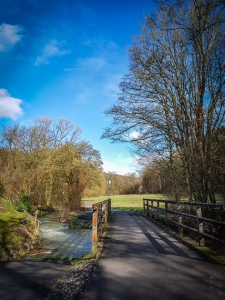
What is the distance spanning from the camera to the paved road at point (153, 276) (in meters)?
3.20

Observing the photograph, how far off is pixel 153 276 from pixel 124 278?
1.67ft

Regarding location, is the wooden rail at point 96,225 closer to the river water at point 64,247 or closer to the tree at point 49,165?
the river water at point 64,247

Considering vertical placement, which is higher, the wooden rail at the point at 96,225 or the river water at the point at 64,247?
the wooden rail at the point at 96,225

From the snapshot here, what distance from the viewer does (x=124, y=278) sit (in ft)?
12.7

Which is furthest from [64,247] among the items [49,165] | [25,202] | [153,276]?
[49,165]

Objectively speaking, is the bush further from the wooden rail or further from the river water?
the wooden rail

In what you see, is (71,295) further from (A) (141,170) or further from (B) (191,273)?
(A) (141,170)

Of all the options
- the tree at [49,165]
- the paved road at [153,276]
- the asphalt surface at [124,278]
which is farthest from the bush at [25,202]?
the paved road at [153,276]

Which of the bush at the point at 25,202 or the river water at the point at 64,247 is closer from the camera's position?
the river water at the point at 64,247

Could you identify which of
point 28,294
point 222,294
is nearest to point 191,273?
point 222,294

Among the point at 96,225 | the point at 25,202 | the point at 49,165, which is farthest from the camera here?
the point at 49,165

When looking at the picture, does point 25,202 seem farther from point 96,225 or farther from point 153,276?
point 153,276

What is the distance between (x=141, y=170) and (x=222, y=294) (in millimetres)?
10331

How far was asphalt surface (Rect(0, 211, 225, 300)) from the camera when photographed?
3254mm
